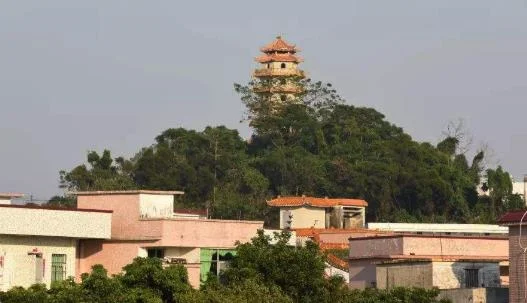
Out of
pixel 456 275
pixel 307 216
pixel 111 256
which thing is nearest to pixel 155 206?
pixel 111 256

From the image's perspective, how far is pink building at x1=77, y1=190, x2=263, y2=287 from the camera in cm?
4709

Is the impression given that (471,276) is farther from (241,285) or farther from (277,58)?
(277,58)

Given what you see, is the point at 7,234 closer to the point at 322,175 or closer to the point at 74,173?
the point at 74,173

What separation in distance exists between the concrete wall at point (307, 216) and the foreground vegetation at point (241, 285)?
4345cm

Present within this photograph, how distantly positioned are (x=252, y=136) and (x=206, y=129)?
9.29 meters

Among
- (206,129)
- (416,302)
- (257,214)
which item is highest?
(206,129)

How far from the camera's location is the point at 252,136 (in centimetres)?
12138

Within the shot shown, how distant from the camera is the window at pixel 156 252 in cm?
4738

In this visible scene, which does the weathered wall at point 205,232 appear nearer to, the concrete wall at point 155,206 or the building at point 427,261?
the concrete wall at point 155,206

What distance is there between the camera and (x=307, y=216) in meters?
91.4

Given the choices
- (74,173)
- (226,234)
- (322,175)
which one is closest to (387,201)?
(322,175)

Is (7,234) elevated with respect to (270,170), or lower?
lower

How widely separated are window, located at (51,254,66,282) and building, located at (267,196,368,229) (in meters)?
43.9

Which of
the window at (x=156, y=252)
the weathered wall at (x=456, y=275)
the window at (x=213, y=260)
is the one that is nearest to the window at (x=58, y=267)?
the window at (x=156, y=252)
